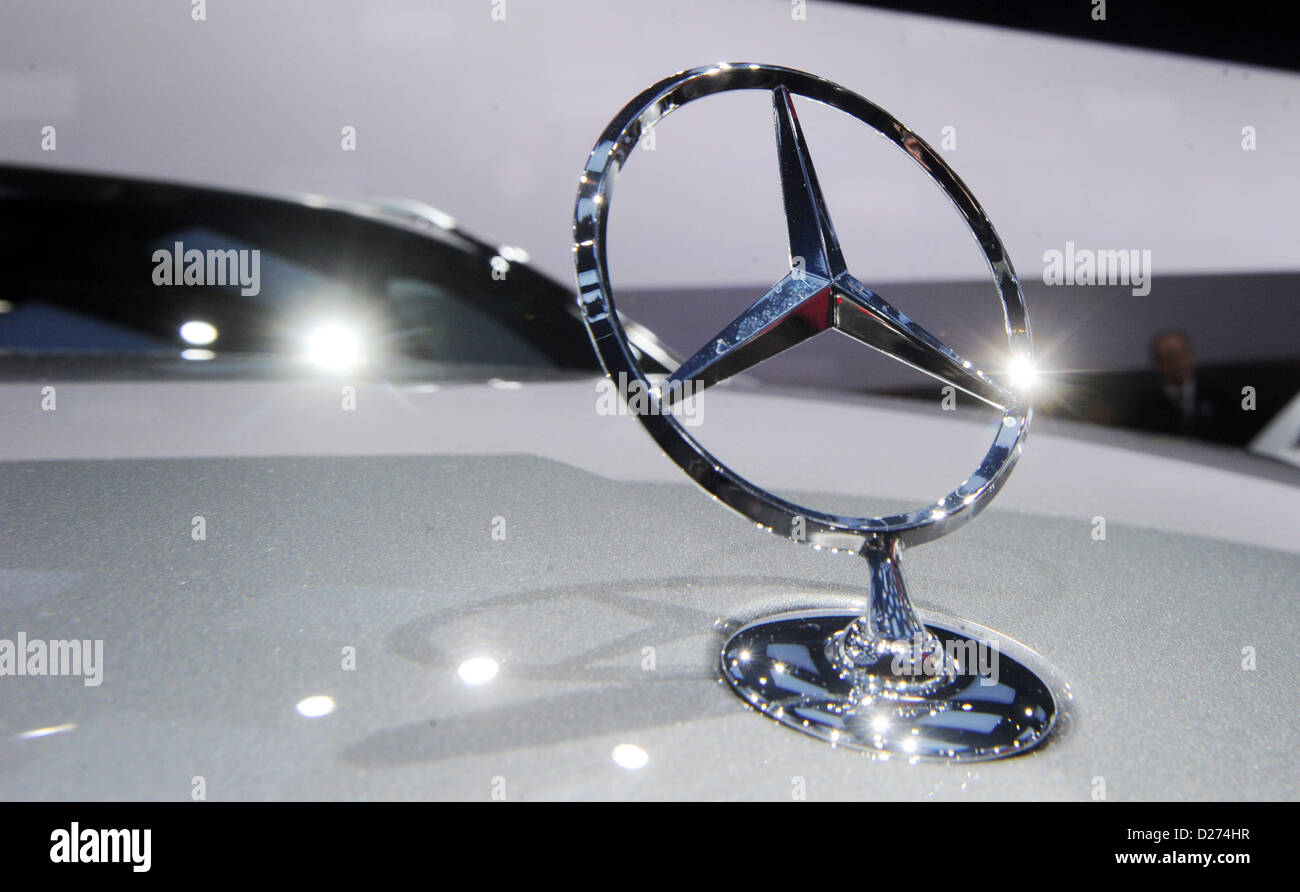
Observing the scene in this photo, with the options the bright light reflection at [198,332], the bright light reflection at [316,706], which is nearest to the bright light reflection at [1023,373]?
the bright light reflection at [316,706]

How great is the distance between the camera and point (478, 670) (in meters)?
0.55

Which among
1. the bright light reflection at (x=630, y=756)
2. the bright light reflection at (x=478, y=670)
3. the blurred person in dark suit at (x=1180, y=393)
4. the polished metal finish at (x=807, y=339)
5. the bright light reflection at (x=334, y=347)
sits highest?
the blurred person in dark suit at (x=1180, y=393)

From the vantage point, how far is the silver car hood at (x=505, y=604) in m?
0.47

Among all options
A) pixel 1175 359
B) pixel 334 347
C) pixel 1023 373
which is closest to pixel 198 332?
pixel 334 347

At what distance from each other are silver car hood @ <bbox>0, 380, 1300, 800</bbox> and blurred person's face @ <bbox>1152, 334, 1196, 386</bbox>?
4.15 meters

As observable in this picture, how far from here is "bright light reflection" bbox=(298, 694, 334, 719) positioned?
1.63 ft

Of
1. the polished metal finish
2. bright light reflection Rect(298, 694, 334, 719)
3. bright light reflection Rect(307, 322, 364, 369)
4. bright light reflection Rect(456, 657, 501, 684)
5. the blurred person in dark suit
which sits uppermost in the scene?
the blurred person in dark suit

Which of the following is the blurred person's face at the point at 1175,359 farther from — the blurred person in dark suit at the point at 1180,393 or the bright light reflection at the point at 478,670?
the bright light reflection at the point at 478,670

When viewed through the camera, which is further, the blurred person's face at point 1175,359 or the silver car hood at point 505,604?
the blurred person's face at point 1175,359

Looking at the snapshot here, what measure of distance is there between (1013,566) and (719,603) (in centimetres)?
A: 28

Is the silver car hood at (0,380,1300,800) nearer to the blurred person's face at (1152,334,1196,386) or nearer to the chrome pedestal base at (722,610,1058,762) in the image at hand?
the chrome pedestal base at (722,610,1058,762)

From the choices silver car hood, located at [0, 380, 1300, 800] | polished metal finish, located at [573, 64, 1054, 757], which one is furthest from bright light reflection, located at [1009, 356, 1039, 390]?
silver car hood, located at [0, 380, 1300, 800]

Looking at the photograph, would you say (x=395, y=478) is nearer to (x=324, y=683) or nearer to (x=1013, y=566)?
(x=324, y=683)

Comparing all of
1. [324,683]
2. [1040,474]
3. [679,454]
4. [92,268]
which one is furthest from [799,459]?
[92,268]
